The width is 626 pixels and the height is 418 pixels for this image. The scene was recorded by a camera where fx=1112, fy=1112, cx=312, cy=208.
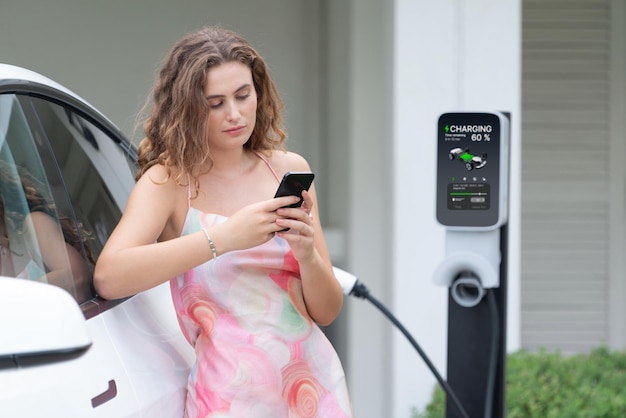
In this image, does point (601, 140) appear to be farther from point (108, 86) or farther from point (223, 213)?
point (223, 213)

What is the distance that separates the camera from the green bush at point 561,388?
4.37 meters

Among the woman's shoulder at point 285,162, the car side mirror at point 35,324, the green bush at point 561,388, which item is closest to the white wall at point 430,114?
the green bush at point 561,388

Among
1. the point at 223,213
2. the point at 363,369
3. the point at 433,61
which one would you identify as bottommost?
the point at 363,369

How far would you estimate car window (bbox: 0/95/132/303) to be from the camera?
81.5 inches

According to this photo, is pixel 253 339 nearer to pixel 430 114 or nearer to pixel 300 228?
pixel 300 228

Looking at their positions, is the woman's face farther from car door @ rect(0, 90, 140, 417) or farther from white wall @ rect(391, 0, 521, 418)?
white wall @ rect(391, 0, 521, 418)

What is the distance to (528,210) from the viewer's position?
6.55 metres

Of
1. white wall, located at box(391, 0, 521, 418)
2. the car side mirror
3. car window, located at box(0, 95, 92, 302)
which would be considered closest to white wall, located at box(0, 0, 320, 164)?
white wall, located at box(391, 0, 521, 418)

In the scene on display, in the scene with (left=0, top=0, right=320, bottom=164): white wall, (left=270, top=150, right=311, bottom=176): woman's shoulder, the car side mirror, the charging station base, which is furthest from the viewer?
(left=0, top=0, right=320, bottom=164): white wall

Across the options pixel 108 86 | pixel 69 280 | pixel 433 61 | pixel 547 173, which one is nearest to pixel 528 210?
pixel 547 173

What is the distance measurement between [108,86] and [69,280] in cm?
433

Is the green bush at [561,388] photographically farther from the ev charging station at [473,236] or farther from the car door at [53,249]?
the car door at [53,249]

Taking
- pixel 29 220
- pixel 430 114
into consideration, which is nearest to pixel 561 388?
pixel 430 114

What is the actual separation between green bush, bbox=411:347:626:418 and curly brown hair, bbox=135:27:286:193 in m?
2.41
